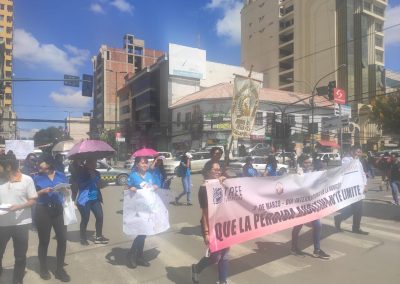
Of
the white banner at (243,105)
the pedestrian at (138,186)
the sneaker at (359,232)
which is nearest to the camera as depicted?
the pedestrian at (138,186)

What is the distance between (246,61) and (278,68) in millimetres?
9991

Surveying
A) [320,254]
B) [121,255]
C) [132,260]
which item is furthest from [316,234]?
[121,255]

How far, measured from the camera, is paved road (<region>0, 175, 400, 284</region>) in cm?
530

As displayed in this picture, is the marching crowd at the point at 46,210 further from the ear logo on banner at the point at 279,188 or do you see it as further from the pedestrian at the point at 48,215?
the ear logo on banner at the point at 279,188

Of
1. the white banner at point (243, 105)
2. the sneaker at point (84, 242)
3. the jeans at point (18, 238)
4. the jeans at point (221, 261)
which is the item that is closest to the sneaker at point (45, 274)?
the jeans at point (18, 238)

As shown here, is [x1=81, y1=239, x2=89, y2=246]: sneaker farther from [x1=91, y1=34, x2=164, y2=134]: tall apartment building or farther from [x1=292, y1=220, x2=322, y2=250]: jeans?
[x1=91, y1=34, x2=164, y2=134]: tall apartment building

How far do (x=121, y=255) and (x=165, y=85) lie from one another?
56.7 meters

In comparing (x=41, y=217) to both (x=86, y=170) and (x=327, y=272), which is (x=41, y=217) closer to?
(x=86, y=170)

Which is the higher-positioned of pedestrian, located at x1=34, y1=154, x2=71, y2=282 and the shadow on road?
pedestrian, located at x1=34, y1=154, x2=71, y2=282

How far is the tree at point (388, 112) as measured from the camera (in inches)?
1373

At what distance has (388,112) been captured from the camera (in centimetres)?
3541

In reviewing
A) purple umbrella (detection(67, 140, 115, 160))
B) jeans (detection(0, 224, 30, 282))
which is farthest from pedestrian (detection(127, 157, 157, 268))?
purple umbrella (detection(67, 140, 115, 160))

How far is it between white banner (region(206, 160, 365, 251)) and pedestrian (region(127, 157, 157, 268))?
122cm

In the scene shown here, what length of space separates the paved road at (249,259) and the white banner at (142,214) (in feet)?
1.96
